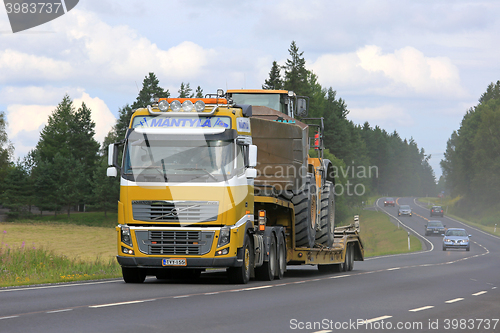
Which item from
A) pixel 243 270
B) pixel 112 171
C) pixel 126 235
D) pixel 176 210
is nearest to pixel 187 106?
pixel 112 171

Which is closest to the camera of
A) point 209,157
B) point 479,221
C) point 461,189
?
point 209,157

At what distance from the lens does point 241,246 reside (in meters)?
15.5

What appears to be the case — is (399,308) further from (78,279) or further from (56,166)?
(56,166)

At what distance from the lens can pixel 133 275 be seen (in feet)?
53.0

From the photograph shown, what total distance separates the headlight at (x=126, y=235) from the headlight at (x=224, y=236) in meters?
1.88

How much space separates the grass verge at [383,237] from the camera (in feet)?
188

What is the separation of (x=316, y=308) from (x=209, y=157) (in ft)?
16.0

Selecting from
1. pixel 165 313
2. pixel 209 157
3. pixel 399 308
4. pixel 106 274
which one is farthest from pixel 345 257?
pixel 165 313

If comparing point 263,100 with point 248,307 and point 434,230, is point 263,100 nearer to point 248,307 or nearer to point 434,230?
point 248,307

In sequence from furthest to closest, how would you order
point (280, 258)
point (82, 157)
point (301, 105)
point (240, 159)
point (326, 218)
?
point (82, 157), point (326, 218), point (301, 105), point (280, 258), point (240, 159)

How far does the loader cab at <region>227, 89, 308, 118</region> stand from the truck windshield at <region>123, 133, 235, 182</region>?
16.1ft

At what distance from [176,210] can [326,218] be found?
777cm

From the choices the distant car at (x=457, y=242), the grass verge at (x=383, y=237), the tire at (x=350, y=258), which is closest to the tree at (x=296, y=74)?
the grass verge at (x=383, y=237)

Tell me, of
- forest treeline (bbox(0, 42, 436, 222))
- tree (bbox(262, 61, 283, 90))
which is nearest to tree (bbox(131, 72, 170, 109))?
forest treeline (bbox(0, 42, 436, 222))
